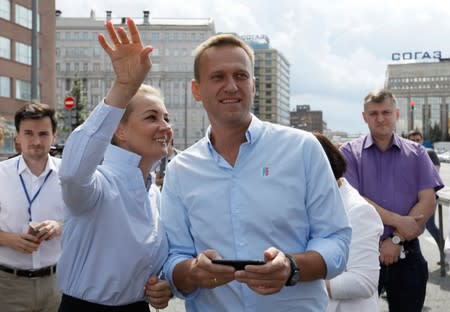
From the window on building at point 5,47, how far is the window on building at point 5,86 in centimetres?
194

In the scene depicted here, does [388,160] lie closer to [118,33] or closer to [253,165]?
[253,165]

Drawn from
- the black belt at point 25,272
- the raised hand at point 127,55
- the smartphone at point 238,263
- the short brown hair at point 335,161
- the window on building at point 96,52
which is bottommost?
the black belt at point 25,272

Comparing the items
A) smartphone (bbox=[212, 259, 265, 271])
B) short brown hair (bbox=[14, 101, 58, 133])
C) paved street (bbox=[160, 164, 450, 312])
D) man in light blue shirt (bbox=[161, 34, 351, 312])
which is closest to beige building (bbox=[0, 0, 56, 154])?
paved street (bbox=[160, 164, 450, 312])

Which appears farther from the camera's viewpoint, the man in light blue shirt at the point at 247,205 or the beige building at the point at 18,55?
the beige building at the point at 18,55

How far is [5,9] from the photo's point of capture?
47.6 metres

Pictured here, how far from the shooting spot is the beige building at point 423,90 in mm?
152125

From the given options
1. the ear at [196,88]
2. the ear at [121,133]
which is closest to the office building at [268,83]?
the ear at [121,133]

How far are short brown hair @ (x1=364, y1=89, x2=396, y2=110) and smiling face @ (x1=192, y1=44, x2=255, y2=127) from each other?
2.31 metres

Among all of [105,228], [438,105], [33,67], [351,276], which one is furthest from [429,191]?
[438,105]

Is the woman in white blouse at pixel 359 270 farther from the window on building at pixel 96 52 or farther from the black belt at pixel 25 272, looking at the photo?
the window on building at pixel 96 52

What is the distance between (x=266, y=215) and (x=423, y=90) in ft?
542

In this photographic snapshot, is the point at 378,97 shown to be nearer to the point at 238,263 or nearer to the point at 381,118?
the point at 381,118

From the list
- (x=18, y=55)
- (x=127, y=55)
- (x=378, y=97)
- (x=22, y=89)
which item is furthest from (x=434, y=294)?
(x=22, y=89)

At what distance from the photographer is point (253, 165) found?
2.41m
